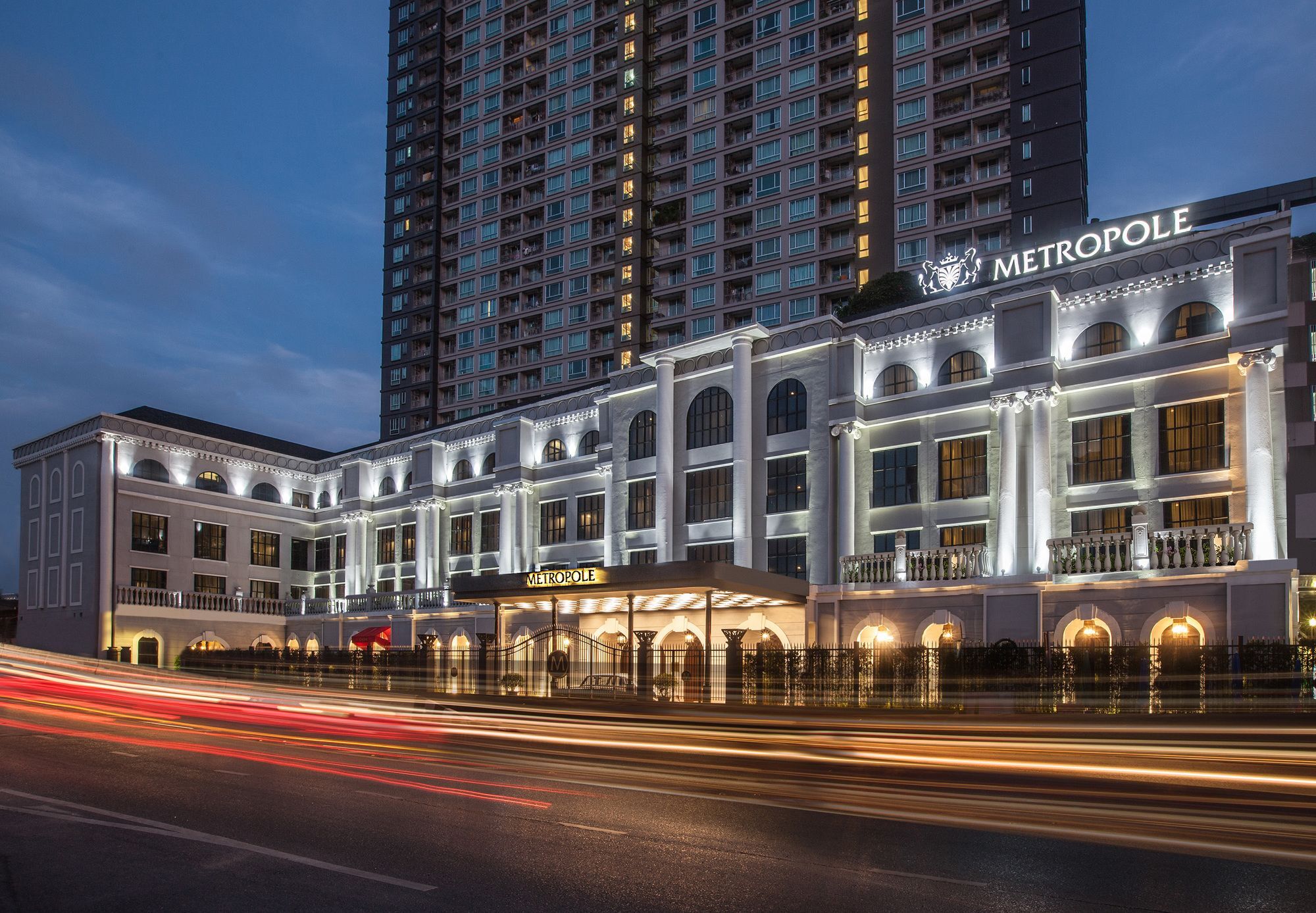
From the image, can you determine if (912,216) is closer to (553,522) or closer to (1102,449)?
(553,522)

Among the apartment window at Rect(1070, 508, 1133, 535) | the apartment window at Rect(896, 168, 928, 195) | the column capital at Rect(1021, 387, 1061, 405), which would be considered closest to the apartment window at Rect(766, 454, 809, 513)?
the column capital at Rect(1021, 387, 1061, 405)

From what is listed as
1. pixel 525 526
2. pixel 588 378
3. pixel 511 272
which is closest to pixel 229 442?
pixel 525 526

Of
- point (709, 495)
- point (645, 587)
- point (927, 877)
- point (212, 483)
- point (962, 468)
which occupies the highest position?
point (212, 483)

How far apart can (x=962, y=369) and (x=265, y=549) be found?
137 feet

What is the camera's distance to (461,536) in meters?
53.2

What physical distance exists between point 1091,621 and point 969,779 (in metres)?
16.9

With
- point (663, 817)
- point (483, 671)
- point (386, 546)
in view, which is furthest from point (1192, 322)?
point (386, 546)

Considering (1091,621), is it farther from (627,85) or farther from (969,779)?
(627,85)

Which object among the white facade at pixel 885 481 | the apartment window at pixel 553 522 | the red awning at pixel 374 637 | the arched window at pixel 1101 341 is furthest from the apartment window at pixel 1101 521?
the red awning at pixel 374 637

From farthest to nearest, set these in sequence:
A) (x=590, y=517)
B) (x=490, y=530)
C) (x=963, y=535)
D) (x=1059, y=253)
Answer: (x=490, y=530) → (x=590, y=517) → (x=1059, y=253) → (x=963, y=535)

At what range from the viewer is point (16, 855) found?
1064 cm

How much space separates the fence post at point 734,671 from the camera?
96.8ft

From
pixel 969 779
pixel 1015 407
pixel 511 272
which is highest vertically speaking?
pixel 511 272

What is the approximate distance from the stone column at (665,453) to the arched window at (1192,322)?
60.1ft
